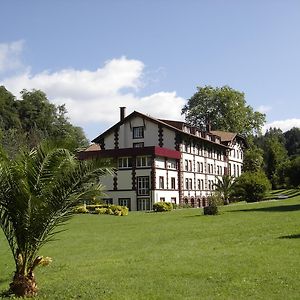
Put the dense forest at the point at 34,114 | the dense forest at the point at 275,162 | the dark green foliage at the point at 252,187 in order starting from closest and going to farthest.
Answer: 1. the dark green foliage at the point at 252,187
2. the dense forest at the point at 275,162
3. the dense forest at the point at 34,114

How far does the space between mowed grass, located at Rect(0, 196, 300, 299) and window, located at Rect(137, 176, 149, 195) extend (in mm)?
28980

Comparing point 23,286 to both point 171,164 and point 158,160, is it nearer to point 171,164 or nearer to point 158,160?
point 158,160

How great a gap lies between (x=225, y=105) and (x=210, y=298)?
2985 inches

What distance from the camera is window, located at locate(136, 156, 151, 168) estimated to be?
178ft

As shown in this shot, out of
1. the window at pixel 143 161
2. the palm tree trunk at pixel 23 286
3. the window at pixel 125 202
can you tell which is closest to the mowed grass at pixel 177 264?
the palm tree trunk at pixel 23 286

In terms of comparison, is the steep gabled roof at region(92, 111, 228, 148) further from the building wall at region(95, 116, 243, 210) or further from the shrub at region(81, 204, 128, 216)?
the shrub at region(81, 204, 128, 216)

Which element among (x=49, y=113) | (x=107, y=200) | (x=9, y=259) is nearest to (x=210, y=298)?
(x=9, y=259)

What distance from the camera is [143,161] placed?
54.4 m

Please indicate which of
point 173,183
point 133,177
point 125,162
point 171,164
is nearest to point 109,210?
point 133,177

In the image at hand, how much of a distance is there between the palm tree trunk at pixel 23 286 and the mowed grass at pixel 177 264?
30 cm

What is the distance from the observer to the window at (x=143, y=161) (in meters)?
54.2

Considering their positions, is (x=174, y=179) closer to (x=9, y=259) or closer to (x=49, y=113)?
(x=9, y=259)

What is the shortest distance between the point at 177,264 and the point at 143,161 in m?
40.3

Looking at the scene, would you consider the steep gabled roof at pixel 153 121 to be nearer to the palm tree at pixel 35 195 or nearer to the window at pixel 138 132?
the window at pixel 138 132
